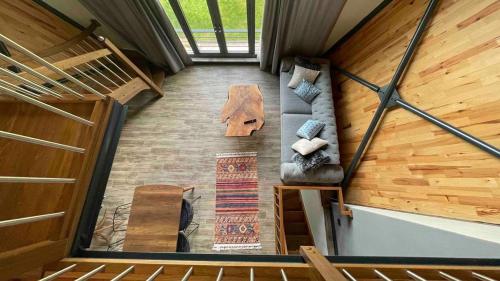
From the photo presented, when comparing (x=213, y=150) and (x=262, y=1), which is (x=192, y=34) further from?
(x=213, y=150)

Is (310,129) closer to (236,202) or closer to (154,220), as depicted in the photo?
(236,202)

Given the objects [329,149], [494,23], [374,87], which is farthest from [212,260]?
[374,87]

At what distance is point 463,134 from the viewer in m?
1.61

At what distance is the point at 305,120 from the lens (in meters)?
2.98

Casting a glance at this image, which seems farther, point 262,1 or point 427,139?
point 262,1

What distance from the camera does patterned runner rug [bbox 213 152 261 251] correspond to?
273cm

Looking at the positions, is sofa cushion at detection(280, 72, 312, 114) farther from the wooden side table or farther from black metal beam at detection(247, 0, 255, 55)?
the wooden side table

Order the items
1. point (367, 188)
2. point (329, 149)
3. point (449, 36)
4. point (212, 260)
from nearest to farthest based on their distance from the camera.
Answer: point (212, 260), point (449, 36), point (367, 188), point (329, 149)

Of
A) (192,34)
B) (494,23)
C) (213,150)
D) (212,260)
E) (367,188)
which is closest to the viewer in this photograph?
(212,260)

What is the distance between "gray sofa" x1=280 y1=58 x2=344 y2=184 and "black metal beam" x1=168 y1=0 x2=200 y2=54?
1550 mm

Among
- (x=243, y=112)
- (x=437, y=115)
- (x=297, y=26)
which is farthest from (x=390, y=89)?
(x=243, y=112)

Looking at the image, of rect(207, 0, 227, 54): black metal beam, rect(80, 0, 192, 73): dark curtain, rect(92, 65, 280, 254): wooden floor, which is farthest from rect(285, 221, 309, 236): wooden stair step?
rect(80, 0, 192, 73): dark curtain

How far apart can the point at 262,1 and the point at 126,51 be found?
2.29 meters

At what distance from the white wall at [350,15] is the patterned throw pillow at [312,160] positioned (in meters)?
1.76
